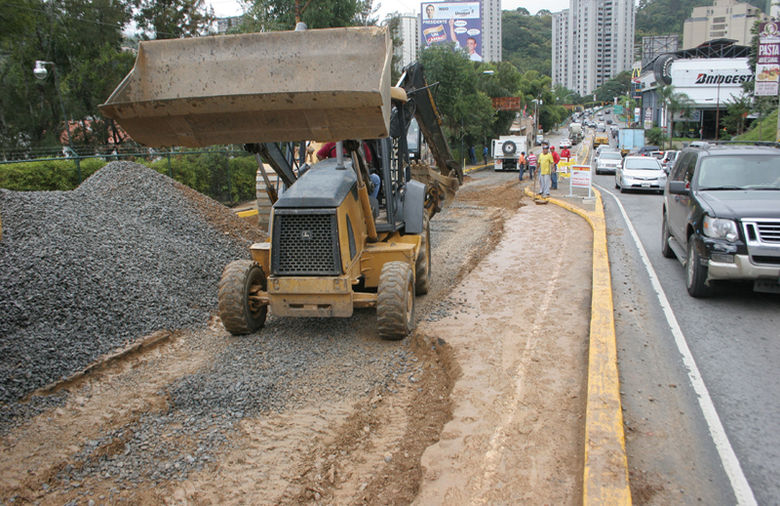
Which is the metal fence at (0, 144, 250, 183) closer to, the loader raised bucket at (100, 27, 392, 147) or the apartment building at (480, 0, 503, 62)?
the loader raised bucket at (100, 27, 392, 147)

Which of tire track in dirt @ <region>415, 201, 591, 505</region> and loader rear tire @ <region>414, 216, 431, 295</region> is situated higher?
loader rear tire @ <region>414, 216, 431, 295</region>

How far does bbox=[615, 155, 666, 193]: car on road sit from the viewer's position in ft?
77.0

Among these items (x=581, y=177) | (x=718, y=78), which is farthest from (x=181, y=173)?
(x=718, y=78)

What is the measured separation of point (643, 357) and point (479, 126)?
136 ft

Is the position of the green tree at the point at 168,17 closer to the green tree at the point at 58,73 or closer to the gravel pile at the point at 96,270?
the green tree at the point at 58,73

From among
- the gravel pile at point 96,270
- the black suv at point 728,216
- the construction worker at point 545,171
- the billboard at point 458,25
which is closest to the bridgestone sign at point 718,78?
the billboard at point 458,25

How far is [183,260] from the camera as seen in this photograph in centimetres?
966

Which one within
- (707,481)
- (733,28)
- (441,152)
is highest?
(733,28)

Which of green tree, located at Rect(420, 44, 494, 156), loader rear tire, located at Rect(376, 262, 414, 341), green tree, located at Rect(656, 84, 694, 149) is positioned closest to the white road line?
loader rear tire, located at Rect(376, 262, 414, 341)

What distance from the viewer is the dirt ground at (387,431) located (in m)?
4.26

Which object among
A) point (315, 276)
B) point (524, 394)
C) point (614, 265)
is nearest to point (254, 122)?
point (315, 276)

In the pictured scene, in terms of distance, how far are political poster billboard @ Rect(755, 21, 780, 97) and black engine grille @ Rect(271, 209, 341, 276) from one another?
22580 millimetres

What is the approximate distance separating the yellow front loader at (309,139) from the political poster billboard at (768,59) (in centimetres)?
1903

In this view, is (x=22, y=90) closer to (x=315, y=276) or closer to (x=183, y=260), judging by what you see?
(x=183, y=260)
